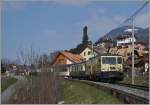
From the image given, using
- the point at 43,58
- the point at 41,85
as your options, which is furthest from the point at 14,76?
the point at 41,85

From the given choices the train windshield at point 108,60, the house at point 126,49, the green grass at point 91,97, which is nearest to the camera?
the green grass at point 91,97

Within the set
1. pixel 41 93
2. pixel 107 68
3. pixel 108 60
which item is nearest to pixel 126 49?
pixel 108 60

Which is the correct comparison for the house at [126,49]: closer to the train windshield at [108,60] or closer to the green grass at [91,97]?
the train windshield at [108,60]

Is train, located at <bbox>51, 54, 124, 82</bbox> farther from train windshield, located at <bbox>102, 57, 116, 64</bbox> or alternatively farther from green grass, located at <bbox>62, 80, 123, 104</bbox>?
green grass, located at <bbox>62, 80, 123, 104</bbox>

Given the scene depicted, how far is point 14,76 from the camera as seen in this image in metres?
50.1

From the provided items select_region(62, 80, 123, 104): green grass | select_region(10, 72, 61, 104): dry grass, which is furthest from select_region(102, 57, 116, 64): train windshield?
select_region(10, 72, 61, 104): dry grass

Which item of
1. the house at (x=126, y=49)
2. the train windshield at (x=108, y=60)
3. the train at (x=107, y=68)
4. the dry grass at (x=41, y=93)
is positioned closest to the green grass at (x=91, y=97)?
A: the dry grass at (x=41, y=93)

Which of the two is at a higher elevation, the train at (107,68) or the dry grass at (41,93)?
the train at (107,68)

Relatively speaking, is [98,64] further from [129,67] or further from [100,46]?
[100,46]

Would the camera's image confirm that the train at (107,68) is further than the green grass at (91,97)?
Yes

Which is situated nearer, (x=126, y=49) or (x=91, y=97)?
(x=91, y=97)

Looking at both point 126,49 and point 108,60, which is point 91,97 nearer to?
point 108,60

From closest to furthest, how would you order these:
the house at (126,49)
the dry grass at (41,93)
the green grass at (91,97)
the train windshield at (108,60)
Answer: the green grass at (91,97), the dry grass at (41,93), the train windshield at (108,60), the house at (126,49)

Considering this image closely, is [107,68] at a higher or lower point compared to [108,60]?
lower
